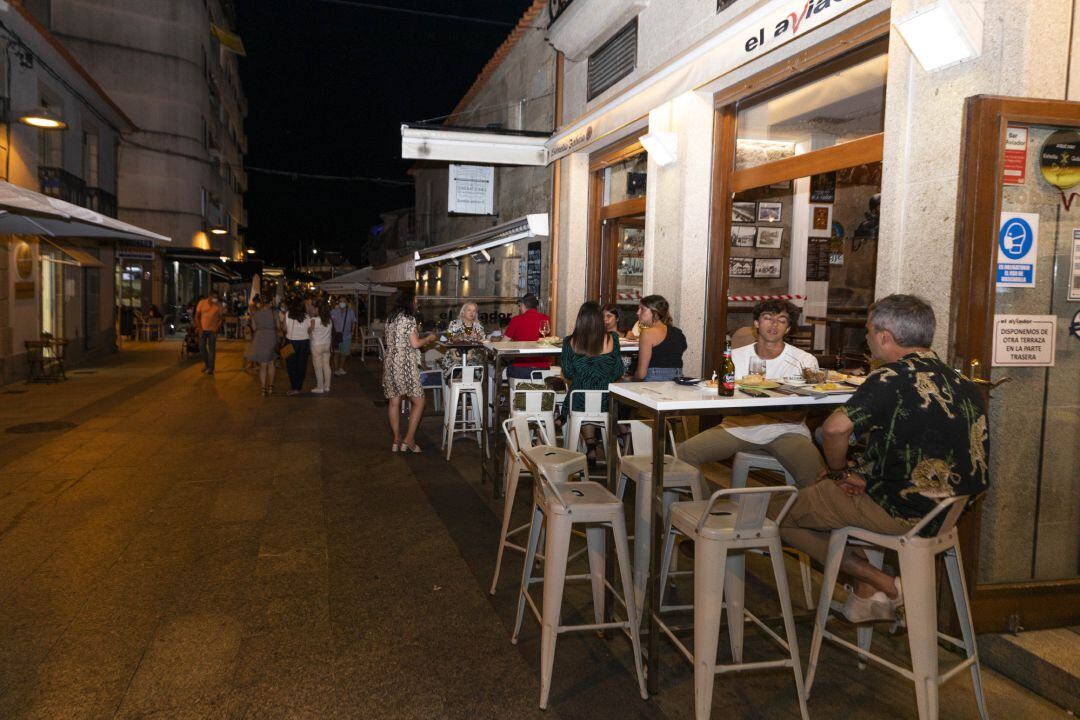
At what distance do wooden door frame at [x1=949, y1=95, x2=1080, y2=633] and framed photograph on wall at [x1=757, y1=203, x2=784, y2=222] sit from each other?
639cm

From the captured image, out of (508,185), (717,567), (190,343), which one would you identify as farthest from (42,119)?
(717,567)

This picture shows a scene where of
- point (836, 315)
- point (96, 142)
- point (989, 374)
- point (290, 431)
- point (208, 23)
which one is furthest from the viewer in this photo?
point (208, 23)

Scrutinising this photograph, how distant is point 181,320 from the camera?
31.7m

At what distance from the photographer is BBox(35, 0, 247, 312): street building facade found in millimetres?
26062

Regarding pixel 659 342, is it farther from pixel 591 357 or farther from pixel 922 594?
pixel 922 594

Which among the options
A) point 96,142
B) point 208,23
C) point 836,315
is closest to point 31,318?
point 96,142

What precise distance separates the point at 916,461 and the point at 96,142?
74.5ft

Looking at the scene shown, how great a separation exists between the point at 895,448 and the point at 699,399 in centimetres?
90

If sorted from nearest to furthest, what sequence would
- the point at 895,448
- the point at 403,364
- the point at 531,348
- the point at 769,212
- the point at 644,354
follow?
the point at 895,448 < the point at 644,354 < the point at 531,348 < the point at 403,364 < the point at 769,212

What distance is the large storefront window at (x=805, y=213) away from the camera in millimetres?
7172

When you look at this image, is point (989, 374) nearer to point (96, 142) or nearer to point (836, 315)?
point (836, 315)

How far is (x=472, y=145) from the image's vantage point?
38.7 feet

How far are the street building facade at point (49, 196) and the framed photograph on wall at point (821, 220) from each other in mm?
10061

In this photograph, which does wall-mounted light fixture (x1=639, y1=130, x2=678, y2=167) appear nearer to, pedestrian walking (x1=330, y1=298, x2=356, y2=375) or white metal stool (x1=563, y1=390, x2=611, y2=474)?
white metal stool (x1=563, y1=390, x2=611, y2=474)
